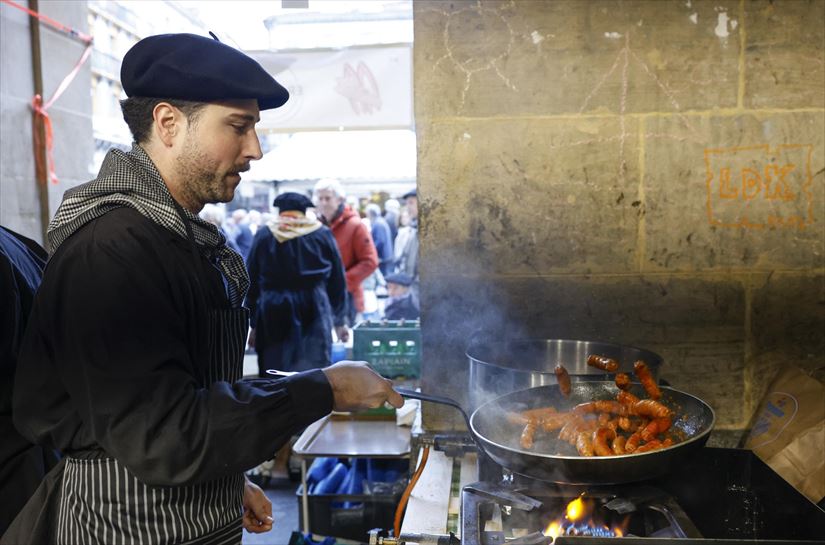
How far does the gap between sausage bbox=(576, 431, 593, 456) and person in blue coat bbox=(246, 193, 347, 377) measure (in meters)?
4.06

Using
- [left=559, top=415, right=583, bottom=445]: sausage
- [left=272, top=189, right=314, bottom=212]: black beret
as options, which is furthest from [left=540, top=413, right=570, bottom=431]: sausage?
[left=272, top=189, right=314, bottom=212]: black beret

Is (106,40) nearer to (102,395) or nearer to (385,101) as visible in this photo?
(385,101)

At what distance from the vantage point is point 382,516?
4.16 m

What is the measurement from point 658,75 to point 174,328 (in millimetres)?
2443

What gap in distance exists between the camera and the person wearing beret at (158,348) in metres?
1.52

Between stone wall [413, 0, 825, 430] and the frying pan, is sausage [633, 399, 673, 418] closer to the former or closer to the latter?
the frying pan

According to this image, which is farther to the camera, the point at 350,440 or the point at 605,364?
the point at 350,440

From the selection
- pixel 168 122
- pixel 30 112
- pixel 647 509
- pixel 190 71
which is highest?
pixel 30 112

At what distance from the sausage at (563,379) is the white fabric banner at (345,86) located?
11.2 ft

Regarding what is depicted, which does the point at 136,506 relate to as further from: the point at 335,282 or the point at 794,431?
the point at 335,282

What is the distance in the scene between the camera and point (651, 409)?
2.23 metres

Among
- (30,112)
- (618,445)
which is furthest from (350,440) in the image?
(30,112)

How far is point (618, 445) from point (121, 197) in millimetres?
1677

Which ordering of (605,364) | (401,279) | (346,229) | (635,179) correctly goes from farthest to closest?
(401,279), (346,229), (635,179), (605,364)
